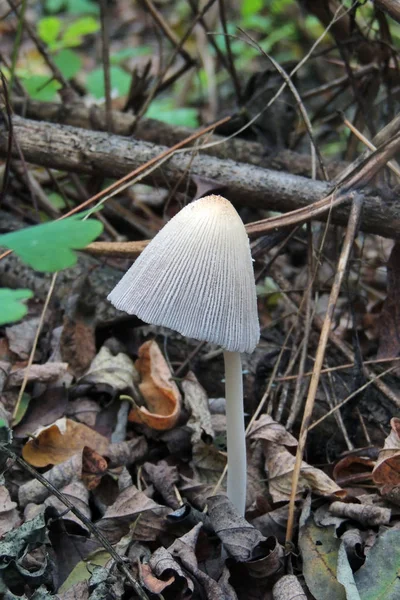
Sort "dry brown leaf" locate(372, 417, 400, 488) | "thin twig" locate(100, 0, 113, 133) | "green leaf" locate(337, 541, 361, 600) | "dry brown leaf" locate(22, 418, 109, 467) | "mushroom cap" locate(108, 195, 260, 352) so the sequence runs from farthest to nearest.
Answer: "thin twig" locate(100, 0, 113, 133)
"dry brown leaf" locate(22, 418, 109, 467)
"dry brown leaf" locate(372, 417, 400, 488)
"green leaf" locate(337, 541, 361, 600)
"mushroom cap" locate(108, 195, 260, 352)

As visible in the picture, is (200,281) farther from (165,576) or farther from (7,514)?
(7,514)

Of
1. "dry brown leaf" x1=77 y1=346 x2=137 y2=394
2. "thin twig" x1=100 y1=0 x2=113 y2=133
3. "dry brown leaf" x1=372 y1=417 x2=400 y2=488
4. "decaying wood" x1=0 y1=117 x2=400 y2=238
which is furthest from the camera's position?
"thin twig" x1=100 y1=0 x2=113 y2=133

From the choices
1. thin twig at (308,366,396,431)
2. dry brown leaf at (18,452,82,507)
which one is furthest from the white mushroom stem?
dry brown leaf at (18,452,82,507)

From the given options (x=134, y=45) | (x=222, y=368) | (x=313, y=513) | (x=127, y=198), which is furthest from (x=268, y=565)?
(x=134, y=45)

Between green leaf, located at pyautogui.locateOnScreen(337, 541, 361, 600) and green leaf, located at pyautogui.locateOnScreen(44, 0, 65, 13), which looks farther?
green leaf, located at pyautogui.locateOnScreen(44, 0, 65, 13)

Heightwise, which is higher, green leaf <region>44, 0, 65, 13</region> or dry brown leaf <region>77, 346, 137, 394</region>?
green leaf <region>44, 0, 65, 13</region>

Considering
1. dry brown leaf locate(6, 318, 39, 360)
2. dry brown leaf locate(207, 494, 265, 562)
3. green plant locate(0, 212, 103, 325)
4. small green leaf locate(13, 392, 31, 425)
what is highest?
green plant locate(0, 212, 103, 325)

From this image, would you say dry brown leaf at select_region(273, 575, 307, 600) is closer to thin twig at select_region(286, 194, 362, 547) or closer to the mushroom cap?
thin twig at select_region(286, 194, 362, 547)
